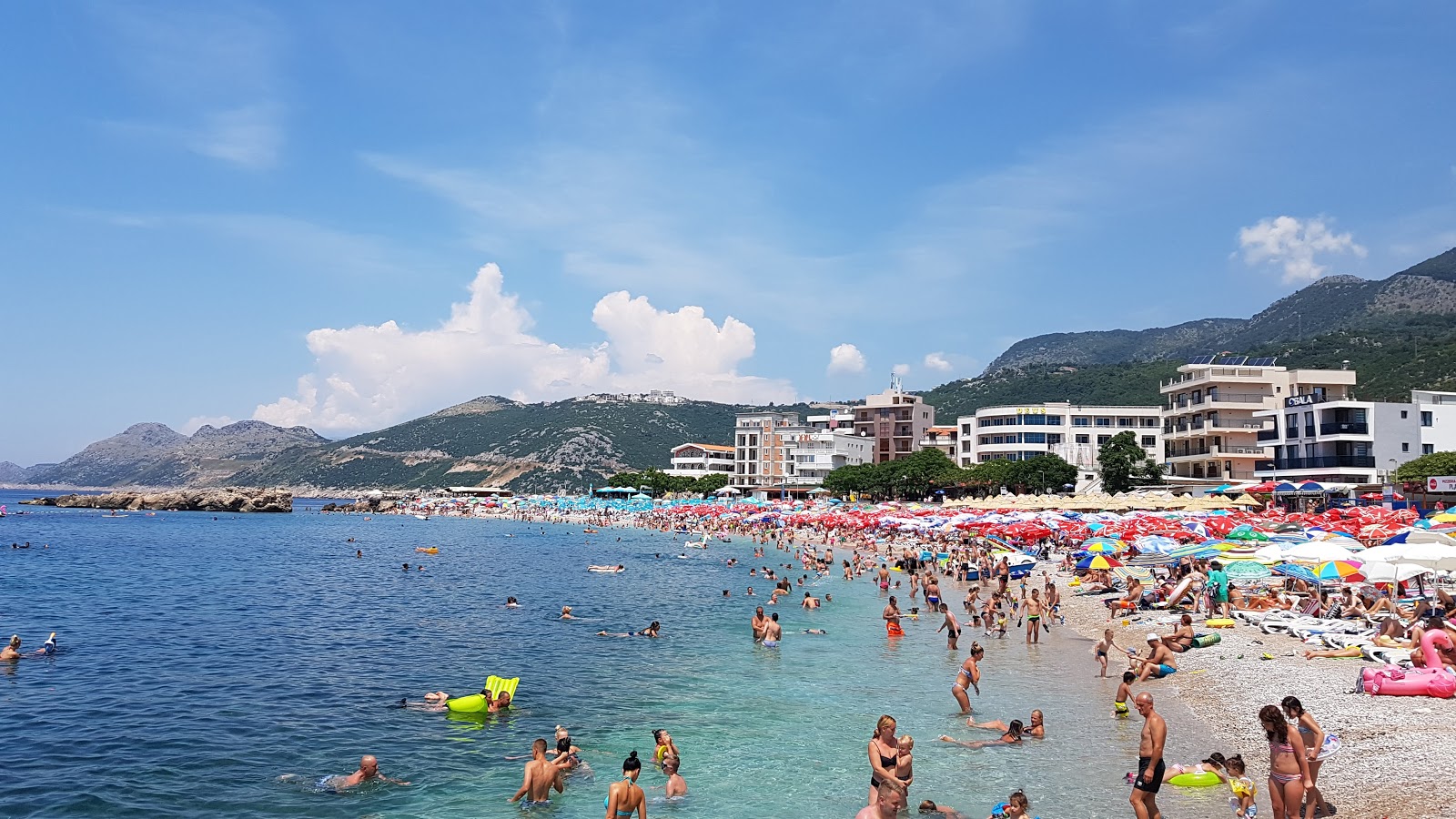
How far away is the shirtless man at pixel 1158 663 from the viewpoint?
18.6m

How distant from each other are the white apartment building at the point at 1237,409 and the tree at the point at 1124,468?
245 centimetres

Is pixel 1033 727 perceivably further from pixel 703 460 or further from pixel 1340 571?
pixel 703 460

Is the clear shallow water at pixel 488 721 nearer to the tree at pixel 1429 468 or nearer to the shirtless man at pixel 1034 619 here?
the shirtless man at pixel 1034 619

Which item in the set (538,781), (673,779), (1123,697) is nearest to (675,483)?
(1123,697)

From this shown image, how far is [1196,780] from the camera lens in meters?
12.2

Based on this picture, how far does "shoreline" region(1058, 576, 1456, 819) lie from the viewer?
10.9m

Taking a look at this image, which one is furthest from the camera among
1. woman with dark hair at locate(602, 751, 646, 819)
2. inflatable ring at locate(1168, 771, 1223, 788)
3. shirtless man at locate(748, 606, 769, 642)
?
shirtless man at locate(748, 606, 769, 642)

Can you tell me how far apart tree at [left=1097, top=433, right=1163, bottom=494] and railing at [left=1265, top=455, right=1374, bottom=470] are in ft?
31.7

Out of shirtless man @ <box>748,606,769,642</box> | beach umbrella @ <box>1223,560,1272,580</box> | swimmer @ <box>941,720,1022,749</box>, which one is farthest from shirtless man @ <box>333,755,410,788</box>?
beach umbrella @ <box>1223,560,1272,580</box>

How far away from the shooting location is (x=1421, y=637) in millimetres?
16188

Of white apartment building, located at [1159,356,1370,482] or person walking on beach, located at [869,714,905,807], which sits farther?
white apartment building, located at [1159,356,1370,482]

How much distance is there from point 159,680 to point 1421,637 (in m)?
24.6

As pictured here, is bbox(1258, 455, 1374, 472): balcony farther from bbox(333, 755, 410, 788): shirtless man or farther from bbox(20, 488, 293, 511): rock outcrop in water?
bbox(20, 488, 293, 511): rock outcrop in water

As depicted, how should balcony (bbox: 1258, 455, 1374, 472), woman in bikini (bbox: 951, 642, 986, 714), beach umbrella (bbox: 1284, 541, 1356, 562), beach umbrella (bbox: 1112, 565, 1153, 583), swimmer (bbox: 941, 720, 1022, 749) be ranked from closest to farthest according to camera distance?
swimmer (bbox: 941, 720, 1022, 749) → woman in bikini (bbox: 951, 642, 986, 714) → beach umbrella (bbox: 1284, 541, 1356, 562) → beach umbrella (bbox: 1112, 565, 1153, 583) → balcony (bbox: 1258, 455, 1374, 472)
